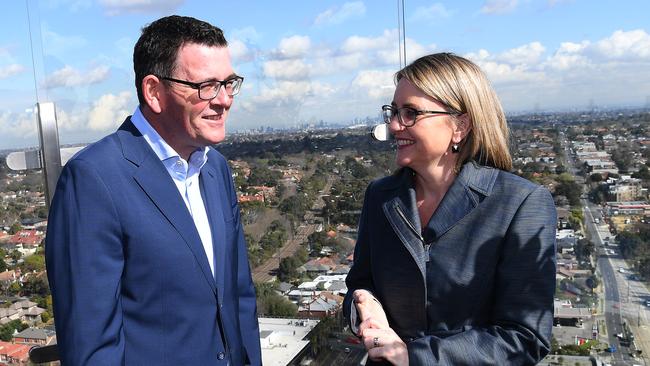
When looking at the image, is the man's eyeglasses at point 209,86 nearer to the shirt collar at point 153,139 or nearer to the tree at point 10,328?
the shirt collar at point 153,139

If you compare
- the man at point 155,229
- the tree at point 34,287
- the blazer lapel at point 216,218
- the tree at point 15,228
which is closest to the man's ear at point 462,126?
the man at point 155,229

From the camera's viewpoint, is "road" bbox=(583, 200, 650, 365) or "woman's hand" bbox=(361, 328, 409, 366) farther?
"road" bbox=(583, 200, 650, 365)

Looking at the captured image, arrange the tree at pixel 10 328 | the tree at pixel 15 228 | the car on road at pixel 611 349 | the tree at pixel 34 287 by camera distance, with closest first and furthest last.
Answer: the tree at pixel 34 287 < the tree at pixel 10 328 < the tree at pixel 15 228 < the car on road at pixel 611 349

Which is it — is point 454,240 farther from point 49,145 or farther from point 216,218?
point 49,145

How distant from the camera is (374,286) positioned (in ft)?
5.39

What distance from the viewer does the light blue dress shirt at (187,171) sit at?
152cm

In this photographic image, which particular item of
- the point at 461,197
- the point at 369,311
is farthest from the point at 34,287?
the point at 461,197

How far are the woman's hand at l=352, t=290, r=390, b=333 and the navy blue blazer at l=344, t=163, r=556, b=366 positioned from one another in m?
0.07

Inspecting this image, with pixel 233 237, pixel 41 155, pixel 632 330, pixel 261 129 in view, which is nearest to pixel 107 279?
pixel 233 237

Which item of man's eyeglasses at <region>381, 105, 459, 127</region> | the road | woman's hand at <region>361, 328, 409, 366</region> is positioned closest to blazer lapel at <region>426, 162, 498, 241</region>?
man's eyeglasses at <region>381, 105, 459, 127</region>

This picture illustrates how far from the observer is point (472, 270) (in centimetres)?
139

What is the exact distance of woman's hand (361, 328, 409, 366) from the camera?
130cm

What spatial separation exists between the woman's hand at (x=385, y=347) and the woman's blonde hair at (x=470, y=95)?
549 millimetres

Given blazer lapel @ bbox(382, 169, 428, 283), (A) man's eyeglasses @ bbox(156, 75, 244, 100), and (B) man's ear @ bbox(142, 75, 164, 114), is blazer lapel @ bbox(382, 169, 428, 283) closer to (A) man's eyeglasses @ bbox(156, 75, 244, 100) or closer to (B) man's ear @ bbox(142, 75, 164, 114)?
(A) man's eyeglasses @ bbox(156, 75, 244, 100)
